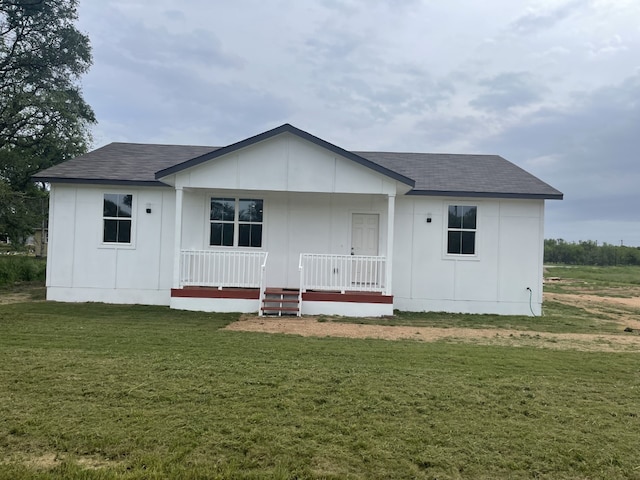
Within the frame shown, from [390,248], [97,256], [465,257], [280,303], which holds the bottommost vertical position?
[280,303]

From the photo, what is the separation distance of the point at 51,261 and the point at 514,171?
13.5 meters

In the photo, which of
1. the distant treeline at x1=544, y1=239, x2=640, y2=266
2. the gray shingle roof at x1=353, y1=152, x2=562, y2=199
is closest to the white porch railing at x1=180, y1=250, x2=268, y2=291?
the gray shingle roof at x1=353, y1=152, x2=562, y2=199

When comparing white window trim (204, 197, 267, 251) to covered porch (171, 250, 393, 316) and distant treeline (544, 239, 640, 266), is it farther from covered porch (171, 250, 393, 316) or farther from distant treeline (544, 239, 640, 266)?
distant treeline (544, 239, 640, 266)

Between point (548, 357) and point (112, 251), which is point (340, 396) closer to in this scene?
point (548, 357)

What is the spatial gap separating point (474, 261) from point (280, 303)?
5.40m

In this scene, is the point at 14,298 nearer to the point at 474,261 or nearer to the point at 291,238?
the point at 291,238

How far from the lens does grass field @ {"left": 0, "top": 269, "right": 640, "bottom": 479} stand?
315 cm

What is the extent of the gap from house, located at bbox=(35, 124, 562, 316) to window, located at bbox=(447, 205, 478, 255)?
27mm

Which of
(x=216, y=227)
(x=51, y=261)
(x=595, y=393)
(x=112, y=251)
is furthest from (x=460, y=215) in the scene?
(x=51, y=261)

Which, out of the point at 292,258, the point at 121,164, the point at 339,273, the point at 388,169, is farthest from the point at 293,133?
the point at 121,164

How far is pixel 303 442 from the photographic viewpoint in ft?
11.3

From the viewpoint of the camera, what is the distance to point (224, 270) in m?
11.3

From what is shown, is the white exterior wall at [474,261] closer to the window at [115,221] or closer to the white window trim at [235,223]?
the white window trim at [235,223]

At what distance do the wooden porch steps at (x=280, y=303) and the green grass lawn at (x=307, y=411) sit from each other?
345cm
